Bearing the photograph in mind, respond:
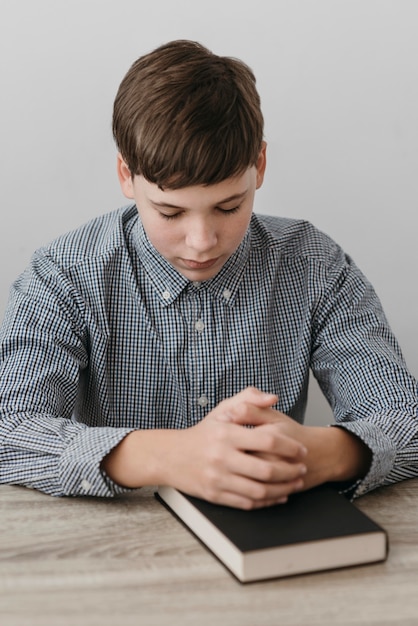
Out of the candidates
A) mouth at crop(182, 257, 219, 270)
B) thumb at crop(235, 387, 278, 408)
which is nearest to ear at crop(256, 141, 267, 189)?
mouth at crop(182, 257, 219, 270)

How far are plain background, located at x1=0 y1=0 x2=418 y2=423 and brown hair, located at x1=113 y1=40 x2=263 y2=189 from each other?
0.51m

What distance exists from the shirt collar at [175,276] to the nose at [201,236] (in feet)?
0.73

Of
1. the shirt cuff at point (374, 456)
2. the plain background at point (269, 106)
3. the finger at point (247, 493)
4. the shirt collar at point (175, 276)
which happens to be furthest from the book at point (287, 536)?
the plain background at point (269, 106)

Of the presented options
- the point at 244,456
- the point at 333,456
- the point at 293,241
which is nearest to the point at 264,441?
the point at 244,456

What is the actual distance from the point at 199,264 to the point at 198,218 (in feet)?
0.27

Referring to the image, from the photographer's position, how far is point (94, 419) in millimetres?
1445

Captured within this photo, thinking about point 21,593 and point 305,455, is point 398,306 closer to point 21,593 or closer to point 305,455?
point 305,455

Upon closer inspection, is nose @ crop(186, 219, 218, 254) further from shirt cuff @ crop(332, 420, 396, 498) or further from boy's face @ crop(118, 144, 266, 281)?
shirt cuff @ crop(332, 420, 396, 498)

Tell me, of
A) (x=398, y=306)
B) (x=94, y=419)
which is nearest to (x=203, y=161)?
(x=94, y=419)

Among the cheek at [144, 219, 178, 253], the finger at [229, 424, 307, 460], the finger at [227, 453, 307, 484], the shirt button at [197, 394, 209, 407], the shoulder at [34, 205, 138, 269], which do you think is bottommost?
the shirt button at [197, 394, 209, 407]

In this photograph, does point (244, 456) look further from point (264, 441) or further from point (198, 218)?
point (198, 218)

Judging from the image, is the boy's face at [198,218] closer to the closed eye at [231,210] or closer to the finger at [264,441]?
the closed eye at [231,210]

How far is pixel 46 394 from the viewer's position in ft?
4.08

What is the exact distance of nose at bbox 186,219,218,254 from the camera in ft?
3.79
